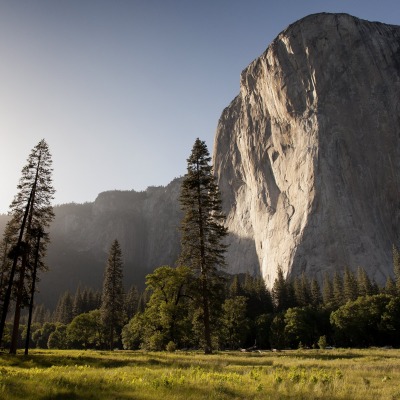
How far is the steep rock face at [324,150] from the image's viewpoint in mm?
116875

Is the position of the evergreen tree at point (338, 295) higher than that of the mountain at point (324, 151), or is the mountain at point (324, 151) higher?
the mountain at point (324, 151)

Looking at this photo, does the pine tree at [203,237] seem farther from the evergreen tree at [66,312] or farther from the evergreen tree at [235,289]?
the evergreen tree at [66,312]

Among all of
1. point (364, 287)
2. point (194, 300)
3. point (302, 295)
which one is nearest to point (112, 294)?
point (194, 300)

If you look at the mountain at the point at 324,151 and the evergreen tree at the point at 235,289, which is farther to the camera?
the mountain at the point at 324,151

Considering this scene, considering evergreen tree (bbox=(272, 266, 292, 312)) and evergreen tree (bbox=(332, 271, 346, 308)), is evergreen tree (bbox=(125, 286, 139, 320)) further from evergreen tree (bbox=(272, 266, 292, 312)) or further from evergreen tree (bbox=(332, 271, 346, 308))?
evergreen tree (bbox=(332, 271, 346, 308))

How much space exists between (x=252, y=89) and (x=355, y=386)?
159887 mm

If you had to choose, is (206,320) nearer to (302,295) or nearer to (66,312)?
(302,295)

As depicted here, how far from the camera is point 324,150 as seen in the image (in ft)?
412

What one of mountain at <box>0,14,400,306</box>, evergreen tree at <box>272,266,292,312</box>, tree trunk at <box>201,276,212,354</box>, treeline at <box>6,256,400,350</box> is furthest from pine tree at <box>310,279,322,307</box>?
tree trunk at <box>201,276,212,354</box>

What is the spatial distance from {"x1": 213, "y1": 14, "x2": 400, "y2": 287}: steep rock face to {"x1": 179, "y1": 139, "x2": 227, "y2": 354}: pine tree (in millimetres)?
91712

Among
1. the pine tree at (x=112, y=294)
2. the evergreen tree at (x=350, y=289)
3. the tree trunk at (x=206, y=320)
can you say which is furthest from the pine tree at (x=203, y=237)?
the evergreen tree at (x=350, y=289)

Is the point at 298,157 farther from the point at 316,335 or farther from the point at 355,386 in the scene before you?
the point at 355,386

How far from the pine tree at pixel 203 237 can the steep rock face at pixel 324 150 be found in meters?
91.7

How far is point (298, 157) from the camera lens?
431 feet
